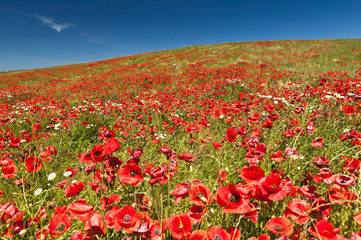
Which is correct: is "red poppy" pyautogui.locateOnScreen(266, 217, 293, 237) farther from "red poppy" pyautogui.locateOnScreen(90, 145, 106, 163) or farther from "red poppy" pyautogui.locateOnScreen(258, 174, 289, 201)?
"red poppy" pyautogui.locateOnScreen(90, 145, 106, 163)

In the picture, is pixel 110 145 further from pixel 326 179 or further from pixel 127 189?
pixel 326 179

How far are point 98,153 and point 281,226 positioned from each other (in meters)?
1.10

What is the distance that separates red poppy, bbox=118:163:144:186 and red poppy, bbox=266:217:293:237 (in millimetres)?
709

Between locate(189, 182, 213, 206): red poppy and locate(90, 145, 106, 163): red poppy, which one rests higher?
locate(90, 145, 106, 163): red poppy

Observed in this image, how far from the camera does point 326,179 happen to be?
1.11 m

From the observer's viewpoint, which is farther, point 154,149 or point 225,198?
point 154,149

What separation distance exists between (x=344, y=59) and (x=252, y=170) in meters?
20.7

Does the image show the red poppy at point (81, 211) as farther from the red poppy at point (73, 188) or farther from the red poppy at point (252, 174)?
the red poppy at point (252, 174)

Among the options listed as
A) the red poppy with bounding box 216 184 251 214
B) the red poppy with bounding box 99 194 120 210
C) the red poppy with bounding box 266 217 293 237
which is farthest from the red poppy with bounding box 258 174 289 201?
the red poppy with bounding box 99 194 120 210

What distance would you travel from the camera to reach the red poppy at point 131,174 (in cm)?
100

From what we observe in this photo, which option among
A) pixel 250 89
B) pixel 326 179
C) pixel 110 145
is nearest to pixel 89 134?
pixel 110 145

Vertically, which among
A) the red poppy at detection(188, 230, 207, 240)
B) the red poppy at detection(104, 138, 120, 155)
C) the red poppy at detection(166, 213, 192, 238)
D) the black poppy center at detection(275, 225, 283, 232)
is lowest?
the black poppy center at detection(275, 225, 283, 232)

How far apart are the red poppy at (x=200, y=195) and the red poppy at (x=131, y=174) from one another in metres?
0.31

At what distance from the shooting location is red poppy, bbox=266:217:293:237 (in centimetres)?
87
